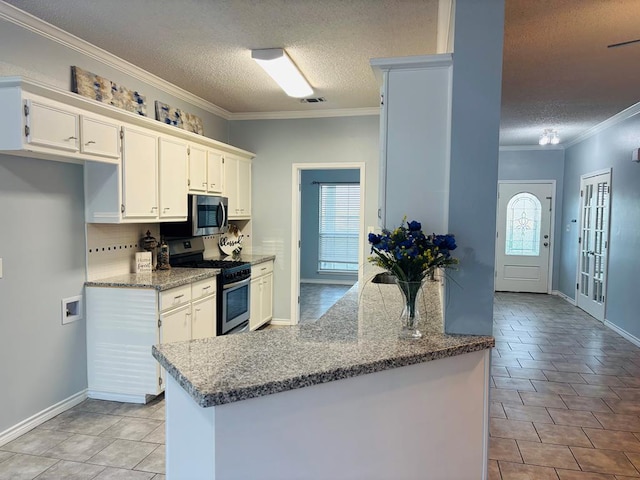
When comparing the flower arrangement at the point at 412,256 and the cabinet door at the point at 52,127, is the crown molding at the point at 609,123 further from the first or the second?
the cabinet door at the point at 52,127

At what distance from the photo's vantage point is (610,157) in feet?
19.3

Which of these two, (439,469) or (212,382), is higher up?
(212,382)

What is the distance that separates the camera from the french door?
235 inches

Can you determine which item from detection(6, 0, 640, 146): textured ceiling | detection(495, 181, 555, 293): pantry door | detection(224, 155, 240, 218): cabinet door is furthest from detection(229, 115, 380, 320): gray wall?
detection(495, 181, 555, 293): pantry door

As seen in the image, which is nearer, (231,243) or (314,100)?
(314,100)

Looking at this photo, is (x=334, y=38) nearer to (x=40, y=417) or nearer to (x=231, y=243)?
(x=231, y=243)

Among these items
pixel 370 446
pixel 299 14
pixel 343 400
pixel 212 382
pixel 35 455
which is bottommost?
pixel 35 455

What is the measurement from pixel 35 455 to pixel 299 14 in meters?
3.12

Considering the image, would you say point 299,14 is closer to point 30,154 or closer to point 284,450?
point 30,154

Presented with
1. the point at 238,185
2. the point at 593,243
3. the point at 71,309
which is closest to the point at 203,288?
the point at 71,309

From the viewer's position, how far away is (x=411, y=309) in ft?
5.91

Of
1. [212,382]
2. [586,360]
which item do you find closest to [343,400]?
[212,382]

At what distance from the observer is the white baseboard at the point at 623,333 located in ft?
16.3

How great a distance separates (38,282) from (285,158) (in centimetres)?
323
